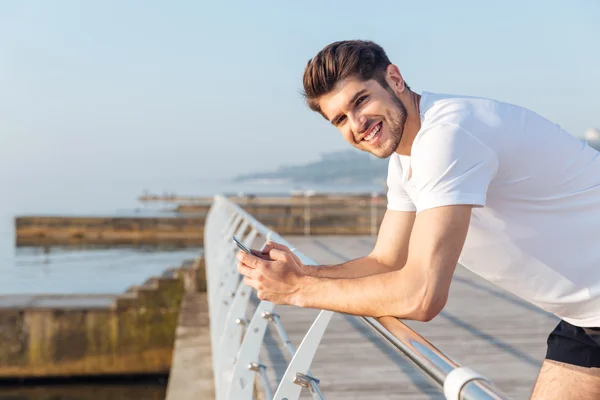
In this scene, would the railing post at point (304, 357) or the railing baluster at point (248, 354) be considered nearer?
the railing post at point (304, 357)

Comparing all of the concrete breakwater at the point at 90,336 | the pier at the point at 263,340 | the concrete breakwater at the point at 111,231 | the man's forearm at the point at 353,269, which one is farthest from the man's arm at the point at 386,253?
the concrete breakwater at the point at 111,231

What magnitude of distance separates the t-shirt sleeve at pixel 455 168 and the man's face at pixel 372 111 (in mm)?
331

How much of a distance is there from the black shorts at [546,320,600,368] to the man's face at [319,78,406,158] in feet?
2.13

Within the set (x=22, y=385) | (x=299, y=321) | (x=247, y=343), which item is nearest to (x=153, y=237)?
(x=22, y=385)

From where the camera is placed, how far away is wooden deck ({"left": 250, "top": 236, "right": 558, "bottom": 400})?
13.6 ft

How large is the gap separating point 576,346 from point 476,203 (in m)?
0.57

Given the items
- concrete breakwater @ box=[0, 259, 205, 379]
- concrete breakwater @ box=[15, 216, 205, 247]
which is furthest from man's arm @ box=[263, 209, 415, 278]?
concrete breakwater @ box=[15, 216, 205, 247]

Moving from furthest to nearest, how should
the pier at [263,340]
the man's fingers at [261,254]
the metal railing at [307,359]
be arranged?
the man's fingers at [261,254], the pier at [263,340], the metal railing at [307,359]

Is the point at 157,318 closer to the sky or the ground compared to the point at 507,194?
closer to the ground

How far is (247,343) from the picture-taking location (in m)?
2.89

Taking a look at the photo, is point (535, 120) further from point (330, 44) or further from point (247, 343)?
point (247, 343)

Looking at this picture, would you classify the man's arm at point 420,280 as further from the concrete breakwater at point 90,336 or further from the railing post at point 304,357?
the concrete breakwater at point 90,336

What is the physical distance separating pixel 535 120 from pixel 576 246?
31 centimetres

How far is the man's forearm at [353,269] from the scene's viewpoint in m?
2.42
